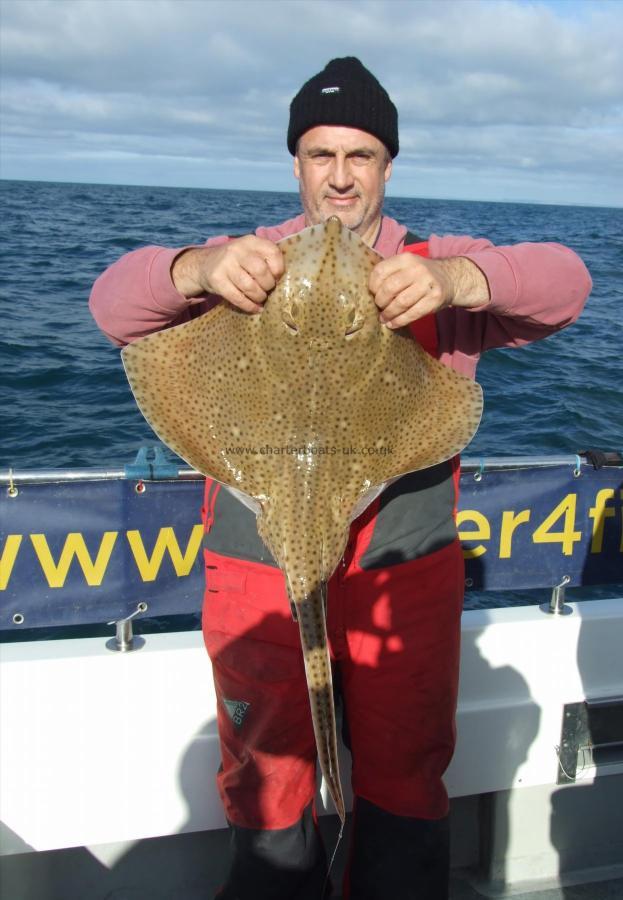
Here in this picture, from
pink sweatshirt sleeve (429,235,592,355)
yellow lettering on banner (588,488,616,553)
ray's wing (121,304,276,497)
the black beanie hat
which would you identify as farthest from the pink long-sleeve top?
yellow lettering on banner (588,488,616,553)

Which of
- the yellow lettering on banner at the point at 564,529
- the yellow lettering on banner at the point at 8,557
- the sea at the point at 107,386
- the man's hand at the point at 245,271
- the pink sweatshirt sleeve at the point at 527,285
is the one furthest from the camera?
the sea at the point at 107,386

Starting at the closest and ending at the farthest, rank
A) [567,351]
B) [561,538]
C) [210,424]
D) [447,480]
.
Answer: [210,424]
[447,480]
[561,538]
[567,351]

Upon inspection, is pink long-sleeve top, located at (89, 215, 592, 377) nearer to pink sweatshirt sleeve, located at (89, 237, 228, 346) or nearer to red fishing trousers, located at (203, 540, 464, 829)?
pink sweatshirt sleeve, located at (89, 237, 228, 346)

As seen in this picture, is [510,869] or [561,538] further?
[561,538]

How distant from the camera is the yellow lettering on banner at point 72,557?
140 inches

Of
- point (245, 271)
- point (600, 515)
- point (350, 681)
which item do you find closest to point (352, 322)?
point (245, 271)

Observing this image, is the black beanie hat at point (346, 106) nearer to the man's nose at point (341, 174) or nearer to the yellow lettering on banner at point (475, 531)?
the man's nose at point (341, 174)

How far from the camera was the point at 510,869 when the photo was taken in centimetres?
392

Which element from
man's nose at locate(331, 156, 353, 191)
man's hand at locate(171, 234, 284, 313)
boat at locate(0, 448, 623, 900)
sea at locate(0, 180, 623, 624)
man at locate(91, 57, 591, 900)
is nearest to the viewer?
man's hand at locate(171, 234, 284, 313)

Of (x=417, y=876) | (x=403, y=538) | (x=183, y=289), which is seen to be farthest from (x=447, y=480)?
(x=417, y=876)

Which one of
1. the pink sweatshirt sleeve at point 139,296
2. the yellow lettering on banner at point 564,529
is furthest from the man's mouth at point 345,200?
the yellow lettering on banner at point 564,529

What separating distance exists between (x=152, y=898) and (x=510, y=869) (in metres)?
1.75

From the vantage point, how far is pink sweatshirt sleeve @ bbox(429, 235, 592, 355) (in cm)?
269

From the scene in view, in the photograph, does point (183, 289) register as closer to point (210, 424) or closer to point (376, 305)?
point (210, 424)
